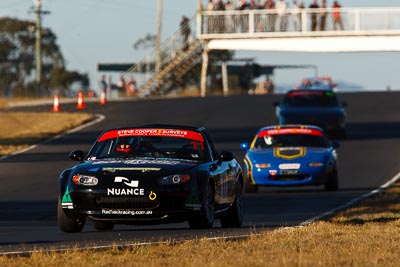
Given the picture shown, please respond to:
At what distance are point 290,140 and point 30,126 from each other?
71.5ft

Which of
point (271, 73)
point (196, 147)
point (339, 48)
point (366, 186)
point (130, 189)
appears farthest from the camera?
point (271, 73)

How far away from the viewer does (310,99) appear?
1761 inches

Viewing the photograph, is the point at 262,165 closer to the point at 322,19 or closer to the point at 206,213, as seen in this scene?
the point at 206,213

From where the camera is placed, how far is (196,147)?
17.8 m

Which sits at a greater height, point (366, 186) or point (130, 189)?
point (130, 189)

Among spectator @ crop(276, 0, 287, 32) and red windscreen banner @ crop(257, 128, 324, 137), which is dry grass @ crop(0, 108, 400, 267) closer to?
red windscreen banner @ crop(257, 128, 324, 137)

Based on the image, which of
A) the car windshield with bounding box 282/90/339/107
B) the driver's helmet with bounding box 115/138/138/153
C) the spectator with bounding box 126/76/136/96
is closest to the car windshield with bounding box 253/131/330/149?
the driver's helmet with bounding box 115/138/138/153

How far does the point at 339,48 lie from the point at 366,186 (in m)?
38.2

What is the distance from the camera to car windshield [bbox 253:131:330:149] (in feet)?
96.8

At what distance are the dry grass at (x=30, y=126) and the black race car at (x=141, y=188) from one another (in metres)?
21.3

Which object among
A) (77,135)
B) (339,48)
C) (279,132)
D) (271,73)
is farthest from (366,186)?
(271,73)

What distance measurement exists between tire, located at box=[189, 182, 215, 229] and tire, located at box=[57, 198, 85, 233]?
125cm

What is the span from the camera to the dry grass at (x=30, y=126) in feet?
141

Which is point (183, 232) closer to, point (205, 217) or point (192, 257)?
point (205, 217)
